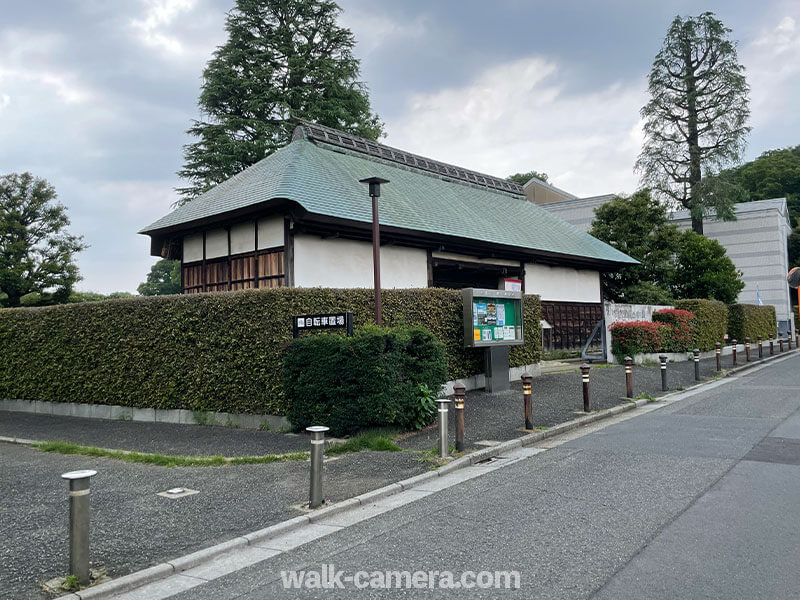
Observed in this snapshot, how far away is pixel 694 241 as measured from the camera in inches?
1373

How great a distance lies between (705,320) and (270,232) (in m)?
18.4

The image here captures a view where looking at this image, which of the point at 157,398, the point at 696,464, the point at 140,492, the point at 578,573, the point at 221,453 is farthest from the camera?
the point at 157,398

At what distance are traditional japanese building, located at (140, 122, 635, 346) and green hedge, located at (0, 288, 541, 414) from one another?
3557mm

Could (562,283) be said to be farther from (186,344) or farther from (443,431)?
(443,431)

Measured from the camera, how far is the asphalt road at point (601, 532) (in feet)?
12.9

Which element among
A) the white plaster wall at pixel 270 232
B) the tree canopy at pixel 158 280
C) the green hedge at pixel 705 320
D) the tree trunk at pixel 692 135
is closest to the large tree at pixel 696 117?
the tree trunk at pixel 692 135

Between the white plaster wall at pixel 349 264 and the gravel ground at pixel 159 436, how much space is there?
5.06 meters

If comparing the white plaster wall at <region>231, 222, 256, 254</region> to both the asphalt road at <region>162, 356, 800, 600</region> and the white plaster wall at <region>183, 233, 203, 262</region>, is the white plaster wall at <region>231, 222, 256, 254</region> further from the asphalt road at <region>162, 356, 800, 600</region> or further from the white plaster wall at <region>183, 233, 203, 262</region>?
the asphalt road at <region>162, 356, 800, 600</region>

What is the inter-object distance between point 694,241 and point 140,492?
35.7m

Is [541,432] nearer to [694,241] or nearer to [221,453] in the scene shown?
[221,453]

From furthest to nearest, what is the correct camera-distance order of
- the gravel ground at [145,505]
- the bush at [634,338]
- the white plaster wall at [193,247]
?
the bush at [634,338]
the white plaster wall at [193,247]
the gravel ground at [145,505]

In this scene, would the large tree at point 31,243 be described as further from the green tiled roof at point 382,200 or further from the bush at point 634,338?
the bush at point 634,338

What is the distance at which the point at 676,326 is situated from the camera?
21.5 metres

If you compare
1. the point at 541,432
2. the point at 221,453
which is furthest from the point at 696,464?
the point at 221,453
